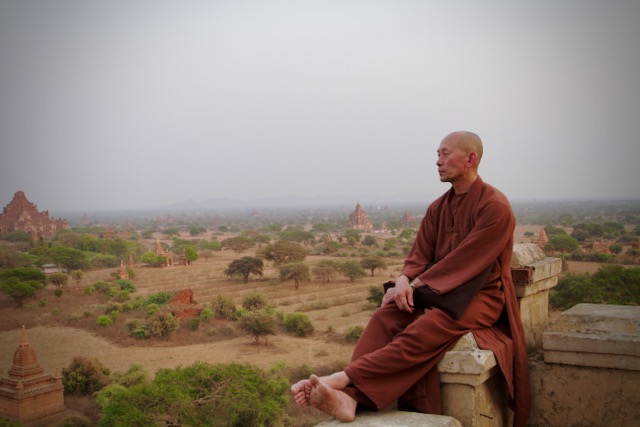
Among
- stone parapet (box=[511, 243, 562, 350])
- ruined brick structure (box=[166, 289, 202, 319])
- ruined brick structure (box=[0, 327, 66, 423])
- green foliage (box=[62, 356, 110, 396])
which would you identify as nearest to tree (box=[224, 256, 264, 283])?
ruined brick structure (box=[166, 289, 202, 319])

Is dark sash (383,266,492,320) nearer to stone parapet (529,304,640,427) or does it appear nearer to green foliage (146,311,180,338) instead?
stone parapet (529,304,640,427)

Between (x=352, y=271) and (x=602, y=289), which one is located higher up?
(x=602, y=289)

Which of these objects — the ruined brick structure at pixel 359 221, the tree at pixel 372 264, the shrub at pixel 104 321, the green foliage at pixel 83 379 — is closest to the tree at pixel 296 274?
the tree at pixel 372 264

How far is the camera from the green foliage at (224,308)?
1756cm

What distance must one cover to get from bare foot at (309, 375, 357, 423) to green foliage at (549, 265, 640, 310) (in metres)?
14.9

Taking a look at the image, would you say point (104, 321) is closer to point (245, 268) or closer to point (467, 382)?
point (245, 268)

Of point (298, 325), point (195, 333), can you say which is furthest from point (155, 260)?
point (298, 325)

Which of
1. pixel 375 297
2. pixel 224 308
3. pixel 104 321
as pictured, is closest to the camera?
pixel 104 321

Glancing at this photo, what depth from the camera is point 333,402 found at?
1819 millimetres

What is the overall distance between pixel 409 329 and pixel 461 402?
1.12ft

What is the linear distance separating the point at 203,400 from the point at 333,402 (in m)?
7.96

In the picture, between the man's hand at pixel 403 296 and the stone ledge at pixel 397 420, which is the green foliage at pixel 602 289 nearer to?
the man's hand at pixel 403 296

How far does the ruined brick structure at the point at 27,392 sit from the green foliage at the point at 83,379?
119cm

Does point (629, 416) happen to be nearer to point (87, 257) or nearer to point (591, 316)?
point (591, 316)
